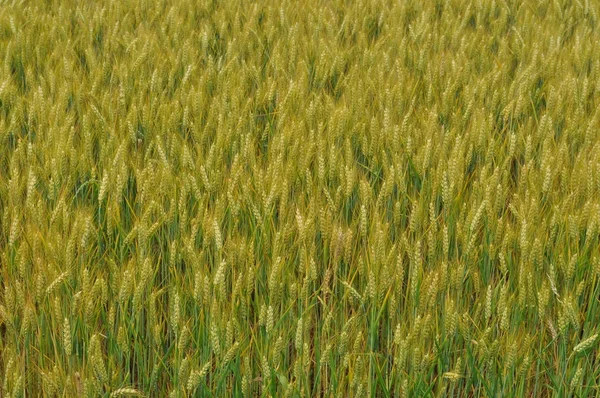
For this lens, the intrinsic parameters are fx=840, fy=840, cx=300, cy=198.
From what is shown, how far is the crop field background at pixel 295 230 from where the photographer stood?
1.56m

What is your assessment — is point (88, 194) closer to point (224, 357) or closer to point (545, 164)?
point (224, 357)

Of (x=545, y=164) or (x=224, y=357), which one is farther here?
(x=545, y=164)

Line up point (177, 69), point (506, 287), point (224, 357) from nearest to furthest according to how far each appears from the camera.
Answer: point (224, 357) < point (506, 287) < point (177, 69)

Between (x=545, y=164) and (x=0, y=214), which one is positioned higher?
(x=545, y=164)

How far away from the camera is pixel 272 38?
9.72ft

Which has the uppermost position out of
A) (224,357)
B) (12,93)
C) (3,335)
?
(12,93)

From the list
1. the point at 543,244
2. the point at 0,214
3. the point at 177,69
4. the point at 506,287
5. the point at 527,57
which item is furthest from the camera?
the point at 527,57

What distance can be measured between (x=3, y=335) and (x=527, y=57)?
190 centimetres

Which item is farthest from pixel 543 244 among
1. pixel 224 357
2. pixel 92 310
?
pixel 92 310

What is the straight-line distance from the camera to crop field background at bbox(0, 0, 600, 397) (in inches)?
61.4

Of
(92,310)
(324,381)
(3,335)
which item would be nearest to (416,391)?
(324,381)

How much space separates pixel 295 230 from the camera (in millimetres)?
1797

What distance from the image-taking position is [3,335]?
1.82m

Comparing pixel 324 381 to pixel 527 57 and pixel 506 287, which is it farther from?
pixel 527 57
